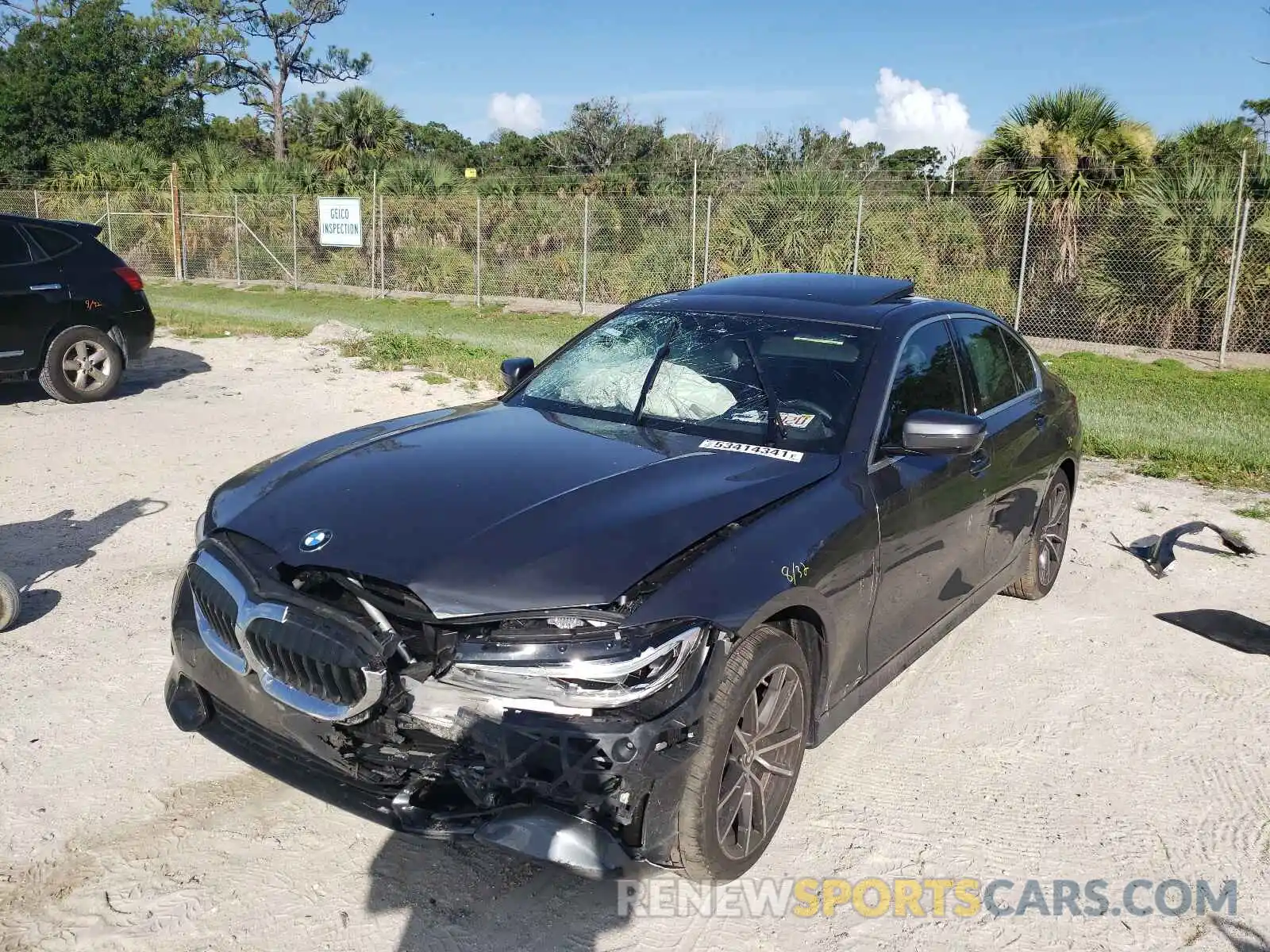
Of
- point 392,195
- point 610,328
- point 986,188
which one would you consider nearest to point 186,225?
point 392,195

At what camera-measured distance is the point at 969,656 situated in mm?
4992

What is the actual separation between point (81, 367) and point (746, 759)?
347 inches

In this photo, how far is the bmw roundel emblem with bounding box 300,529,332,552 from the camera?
3.05m

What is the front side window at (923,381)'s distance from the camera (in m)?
4.02

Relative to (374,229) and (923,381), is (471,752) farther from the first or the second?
(374,229)

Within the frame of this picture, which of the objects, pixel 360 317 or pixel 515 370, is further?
pixel 360 317

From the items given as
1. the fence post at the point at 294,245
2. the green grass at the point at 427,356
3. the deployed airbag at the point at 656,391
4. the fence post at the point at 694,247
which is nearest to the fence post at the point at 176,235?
the fence post at the point at 294,245

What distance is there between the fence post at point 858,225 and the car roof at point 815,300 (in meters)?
13.7

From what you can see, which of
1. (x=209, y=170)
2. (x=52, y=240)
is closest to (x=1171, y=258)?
(x=52, y=240)

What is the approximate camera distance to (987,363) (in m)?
5.02

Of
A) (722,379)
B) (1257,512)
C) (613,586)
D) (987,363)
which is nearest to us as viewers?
(613,586)

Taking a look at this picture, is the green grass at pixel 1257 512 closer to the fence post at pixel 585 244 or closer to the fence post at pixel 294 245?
the fence post at pixel 585 244

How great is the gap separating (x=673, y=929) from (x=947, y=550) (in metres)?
1.96

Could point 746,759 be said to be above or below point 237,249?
below
